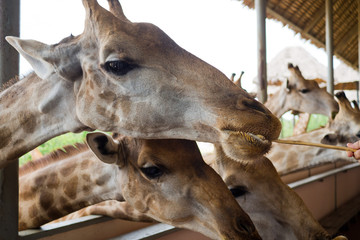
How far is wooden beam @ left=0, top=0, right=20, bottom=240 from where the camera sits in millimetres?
1691

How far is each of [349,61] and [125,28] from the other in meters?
10.6

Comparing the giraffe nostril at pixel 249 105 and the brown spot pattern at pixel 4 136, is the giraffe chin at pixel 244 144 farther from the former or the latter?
the brown spot pattern at pixel 4 136

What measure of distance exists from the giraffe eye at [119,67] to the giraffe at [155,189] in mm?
369

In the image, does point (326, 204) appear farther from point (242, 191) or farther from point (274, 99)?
point (242, 191)

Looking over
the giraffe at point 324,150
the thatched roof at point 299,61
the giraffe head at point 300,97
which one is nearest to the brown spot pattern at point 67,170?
the giraffe at point 324,150

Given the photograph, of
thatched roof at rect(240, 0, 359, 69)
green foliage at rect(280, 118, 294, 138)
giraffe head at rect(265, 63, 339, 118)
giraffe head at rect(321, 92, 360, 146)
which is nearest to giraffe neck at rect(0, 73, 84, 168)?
giraffe head at rect(321, 92, 360, 146)

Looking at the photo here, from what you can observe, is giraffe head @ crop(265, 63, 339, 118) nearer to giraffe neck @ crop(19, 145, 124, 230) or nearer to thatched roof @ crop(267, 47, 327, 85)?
giraffe neck @ crop(19, 145, 124, 230)

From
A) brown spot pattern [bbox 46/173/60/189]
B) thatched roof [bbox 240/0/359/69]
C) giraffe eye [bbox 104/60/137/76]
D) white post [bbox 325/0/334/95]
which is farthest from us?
thatched roof [bbox 240/0/359/69]

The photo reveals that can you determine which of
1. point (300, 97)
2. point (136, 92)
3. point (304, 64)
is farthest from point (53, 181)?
point (304, 64)

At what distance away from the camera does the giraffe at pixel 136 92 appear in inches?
53.4

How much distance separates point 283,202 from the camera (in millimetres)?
2248

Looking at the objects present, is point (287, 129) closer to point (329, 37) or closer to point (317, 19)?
point (317, 19)

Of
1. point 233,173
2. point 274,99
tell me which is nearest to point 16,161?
Answer: point 233,173

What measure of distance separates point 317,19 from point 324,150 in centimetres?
432
